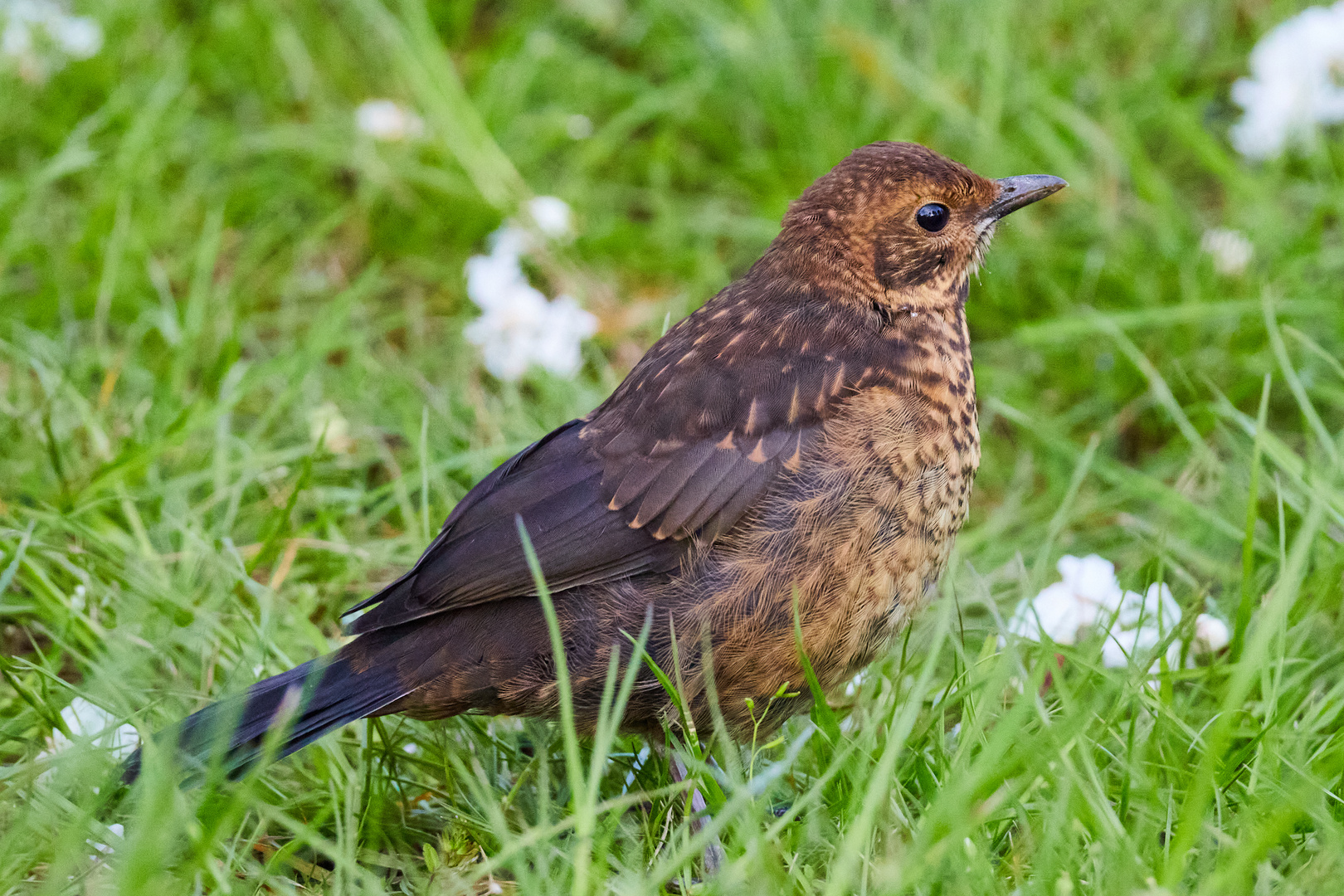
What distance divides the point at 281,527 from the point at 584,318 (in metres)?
1.61

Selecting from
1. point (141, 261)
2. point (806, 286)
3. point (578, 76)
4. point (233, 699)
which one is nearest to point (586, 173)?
point (578, 76)

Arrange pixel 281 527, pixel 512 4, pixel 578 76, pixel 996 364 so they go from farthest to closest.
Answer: pixel 512 4 < pixel 578 76 < pixel 996 364 < pixel 281 527

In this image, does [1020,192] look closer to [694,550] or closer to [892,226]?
[892,226]

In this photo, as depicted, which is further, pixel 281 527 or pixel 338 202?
pixel 338 202

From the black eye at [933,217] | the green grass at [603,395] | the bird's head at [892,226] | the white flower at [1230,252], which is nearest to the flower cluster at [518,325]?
the green grass at [603,395]

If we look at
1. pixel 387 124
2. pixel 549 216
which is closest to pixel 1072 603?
pixel 549 216

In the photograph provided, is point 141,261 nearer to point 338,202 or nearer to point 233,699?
point 338,202

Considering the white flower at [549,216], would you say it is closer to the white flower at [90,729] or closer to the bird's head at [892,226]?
the bird's head at [892,226]

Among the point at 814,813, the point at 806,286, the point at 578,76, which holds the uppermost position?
the point at 578,76

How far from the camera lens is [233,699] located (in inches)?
109

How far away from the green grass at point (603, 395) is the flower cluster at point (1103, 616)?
0.10 m

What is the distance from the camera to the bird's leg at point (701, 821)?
8.94 ft

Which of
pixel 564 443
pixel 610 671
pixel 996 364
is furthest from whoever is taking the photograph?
pixel 996 364

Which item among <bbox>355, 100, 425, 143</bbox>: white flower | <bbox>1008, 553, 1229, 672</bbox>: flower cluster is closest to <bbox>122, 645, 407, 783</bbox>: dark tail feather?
<bbox>1008, 553, 1229, 672</bbox>: flower cluster
